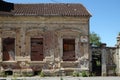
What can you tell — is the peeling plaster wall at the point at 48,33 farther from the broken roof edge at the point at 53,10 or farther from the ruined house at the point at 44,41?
the broken roof edge at the point at 53,10

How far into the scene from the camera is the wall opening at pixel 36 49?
1074 inches

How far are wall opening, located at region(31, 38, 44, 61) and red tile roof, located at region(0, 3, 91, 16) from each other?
230 centimetres

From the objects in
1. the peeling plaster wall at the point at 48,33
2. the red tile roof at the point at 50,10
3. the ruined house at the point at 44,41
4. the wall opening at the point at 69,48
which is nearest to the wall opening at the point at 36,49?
the ruined house at the point at 44,41

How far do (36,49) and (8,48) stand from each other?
238 cm

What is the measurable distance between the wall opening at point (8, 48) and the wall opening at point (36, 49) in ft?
5.56

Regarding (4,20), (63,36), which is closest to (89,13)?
(63,36)

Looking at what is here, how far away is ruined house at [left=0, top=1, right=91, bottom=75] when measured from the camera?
88.7 feet

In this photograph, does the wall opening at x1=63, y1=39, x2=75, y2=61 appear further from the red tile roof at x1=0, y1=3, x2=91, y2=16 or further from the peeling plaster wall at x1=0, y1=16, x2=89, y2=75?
the red tile roof at x1=0, y1=3, x2=91, y2=16

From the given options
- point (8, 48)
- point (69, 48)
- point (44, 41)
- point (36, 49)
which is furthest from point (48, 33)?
point (8, 48)

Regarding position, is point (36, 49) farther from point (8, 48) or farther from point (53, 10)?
point (53, 10)

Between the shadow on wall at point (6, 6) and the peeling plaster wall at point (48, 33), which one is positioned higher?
the shadow on wall at point (6, 6)

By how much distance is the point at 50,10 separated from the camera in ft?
92.5

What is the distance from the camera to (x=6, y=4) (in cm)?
2884

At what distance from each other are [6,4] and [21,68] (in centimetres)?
611
